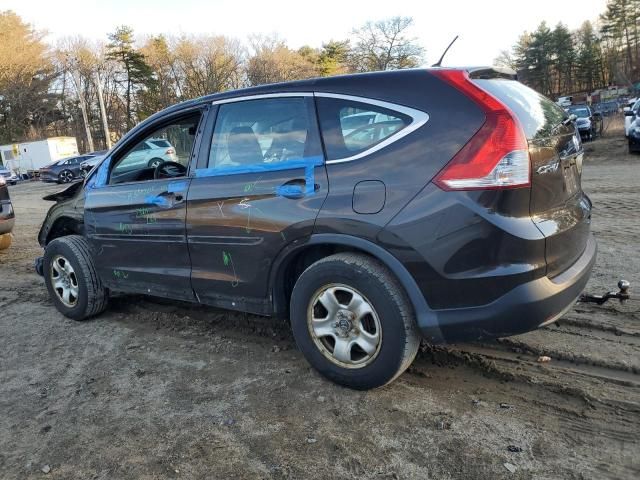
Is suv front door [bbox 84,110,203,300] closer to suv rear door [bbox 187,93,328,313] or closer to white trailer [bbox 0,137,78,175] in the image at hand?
suv rear door [bbox 187,93,328,313]

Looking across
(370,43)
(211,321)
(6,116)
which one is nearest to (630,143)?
(211,321)

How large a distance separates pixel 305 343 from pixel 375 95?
1.47m

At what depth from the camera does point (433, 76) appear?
2.71 m

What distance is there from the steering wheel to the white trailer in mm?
38472

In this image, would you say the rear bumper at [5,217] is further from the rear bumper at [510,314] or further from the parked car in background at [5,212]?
the rear bumper at [510,314]

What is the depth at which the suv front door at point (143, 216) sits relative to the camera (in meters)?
3.69

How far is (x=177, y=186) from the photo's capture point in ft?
11.9

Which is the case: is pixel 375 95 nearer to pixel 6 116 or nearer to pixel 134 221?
pixel 134 221

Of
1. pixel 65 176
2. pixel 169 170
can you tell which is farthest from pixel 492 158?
pixel 65 176

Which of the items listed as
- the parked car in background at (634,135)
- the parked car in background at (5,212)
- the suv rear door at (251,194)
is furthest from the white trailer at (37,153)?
the suv rear door at (251,194)

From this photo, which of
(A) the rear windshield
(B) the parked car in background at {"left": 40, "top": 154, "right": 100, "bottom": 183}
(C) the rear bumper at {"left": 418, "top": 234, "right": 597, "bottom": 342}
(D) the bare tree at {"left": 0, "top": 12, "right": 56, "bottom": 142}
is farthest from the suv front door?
(D) the bare tree at {"left": 0, "top": 12, "right": 56, "bottom": 142}

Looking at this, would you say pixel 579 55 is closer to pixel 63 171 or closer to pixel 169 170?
pixel 63 171

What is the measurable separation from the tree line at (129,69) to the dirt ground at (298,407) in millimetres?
46799

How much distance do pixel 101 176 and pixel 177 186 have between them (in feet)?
3.67
